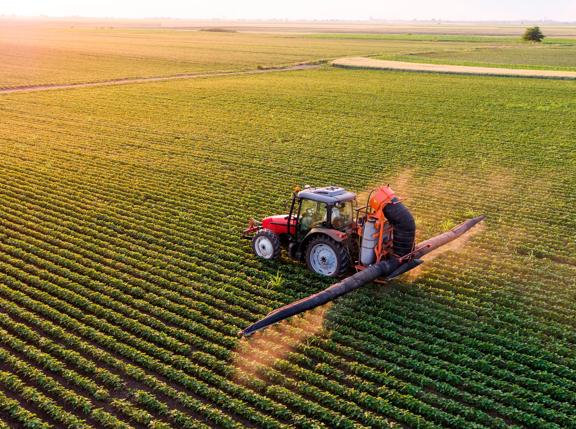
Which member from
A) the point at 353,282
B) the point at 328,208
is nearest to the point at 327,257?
the point at 328,208

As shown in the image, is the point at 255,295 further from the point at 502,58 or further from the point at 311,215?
the point at 502,58

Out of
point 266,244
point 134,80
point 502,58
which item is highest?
point 502,58

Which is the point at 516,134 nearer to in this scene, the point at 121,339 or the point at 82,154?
the point at 82,154

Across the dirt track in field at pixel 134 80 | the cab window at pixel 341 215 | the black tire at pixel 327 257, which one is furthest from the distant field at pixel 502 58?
the black tire at pixel 327 257

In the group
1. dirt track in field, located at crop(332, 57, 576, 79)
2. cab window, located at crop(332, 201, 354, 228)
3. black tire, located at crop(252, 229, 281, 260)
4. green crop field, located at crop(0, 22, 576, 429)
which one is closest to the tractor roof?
cab window, located at crop(332, 201, 354, 228)

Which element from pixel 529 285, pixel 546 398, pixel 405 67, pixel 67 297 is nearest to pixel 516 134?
pixel 529 285

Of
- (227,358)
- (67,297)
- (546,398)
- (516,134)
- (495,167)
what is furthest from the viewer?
(516,134)

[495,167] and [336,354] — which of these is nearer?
[336,354]
